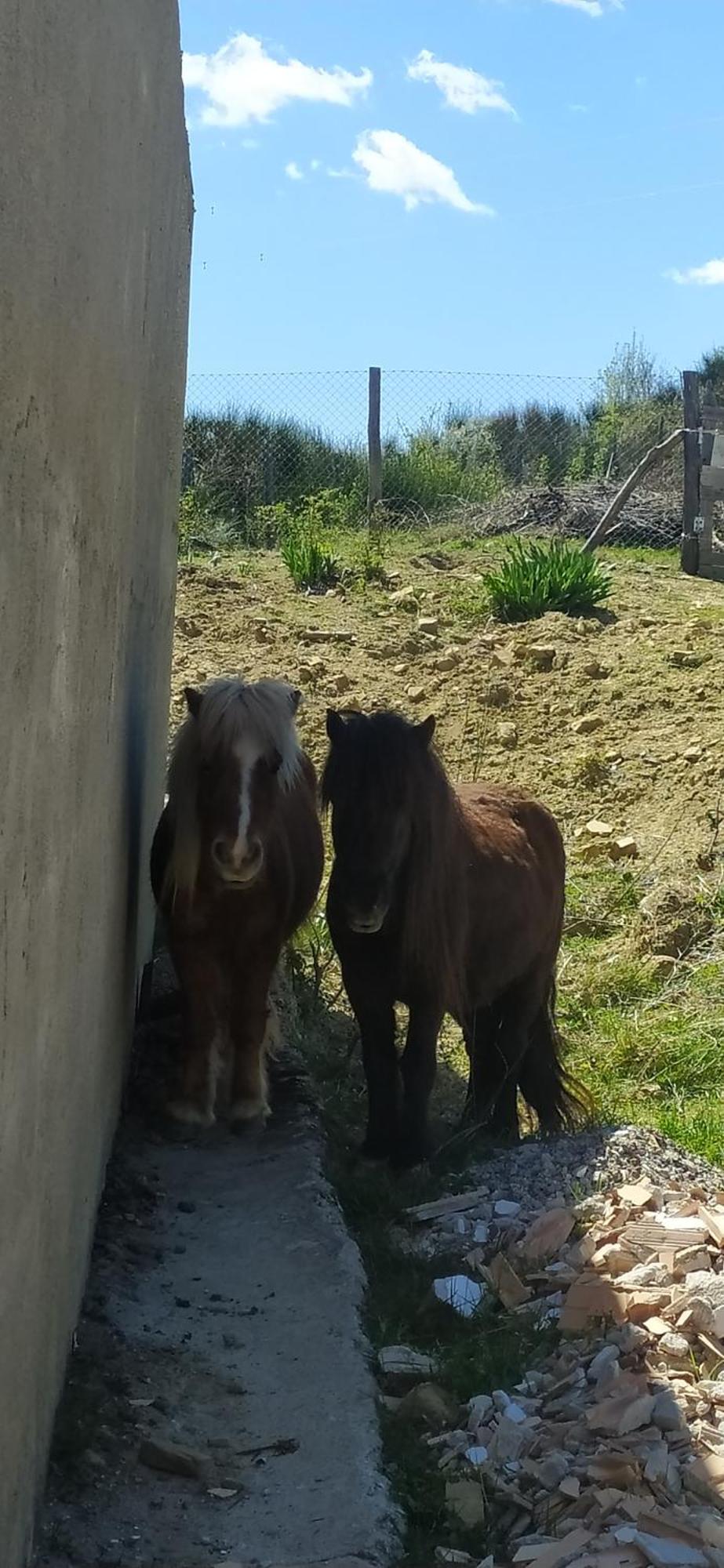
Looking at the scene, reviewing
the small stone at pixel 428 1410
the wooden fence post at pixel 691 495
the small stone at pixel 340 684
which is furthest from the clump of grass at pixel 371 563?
the small stone at pixel 428 1410

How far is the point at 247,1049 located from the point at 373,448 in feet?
44.8

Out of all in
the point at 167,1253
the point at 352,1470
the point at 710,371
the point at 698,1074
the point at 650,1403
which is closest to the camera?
the point at 352,1470

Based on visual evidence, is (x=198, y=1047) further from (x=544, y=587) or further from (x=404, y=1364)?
(x=544, y=587)

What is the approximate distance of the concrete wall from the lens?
7.88 feet

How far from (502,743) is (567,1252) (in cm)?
696

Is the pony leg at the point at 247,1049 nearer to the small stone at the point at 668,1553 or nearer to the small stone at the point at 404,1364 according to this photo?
the small stone at the point at 404,1364

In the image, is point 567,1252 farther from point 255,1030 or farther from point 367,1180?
point 255,1030

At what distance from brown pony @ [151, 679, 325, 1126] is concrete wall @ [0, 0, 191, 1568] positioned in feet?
0.91

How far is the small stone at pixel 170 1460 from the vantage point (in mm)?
3662

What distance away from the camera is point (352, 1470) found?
12.1 ft

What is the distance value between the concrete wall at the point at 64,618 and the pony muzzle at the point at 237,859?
32 cm

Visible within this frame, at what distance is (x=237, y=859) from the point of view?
5426mm

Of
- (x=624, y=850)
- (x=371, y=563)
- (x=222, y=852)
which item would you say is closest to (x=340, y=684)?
(x=624, y=850)

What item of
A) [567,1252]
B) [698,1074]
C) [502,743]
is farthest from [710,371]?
[567,1252]
